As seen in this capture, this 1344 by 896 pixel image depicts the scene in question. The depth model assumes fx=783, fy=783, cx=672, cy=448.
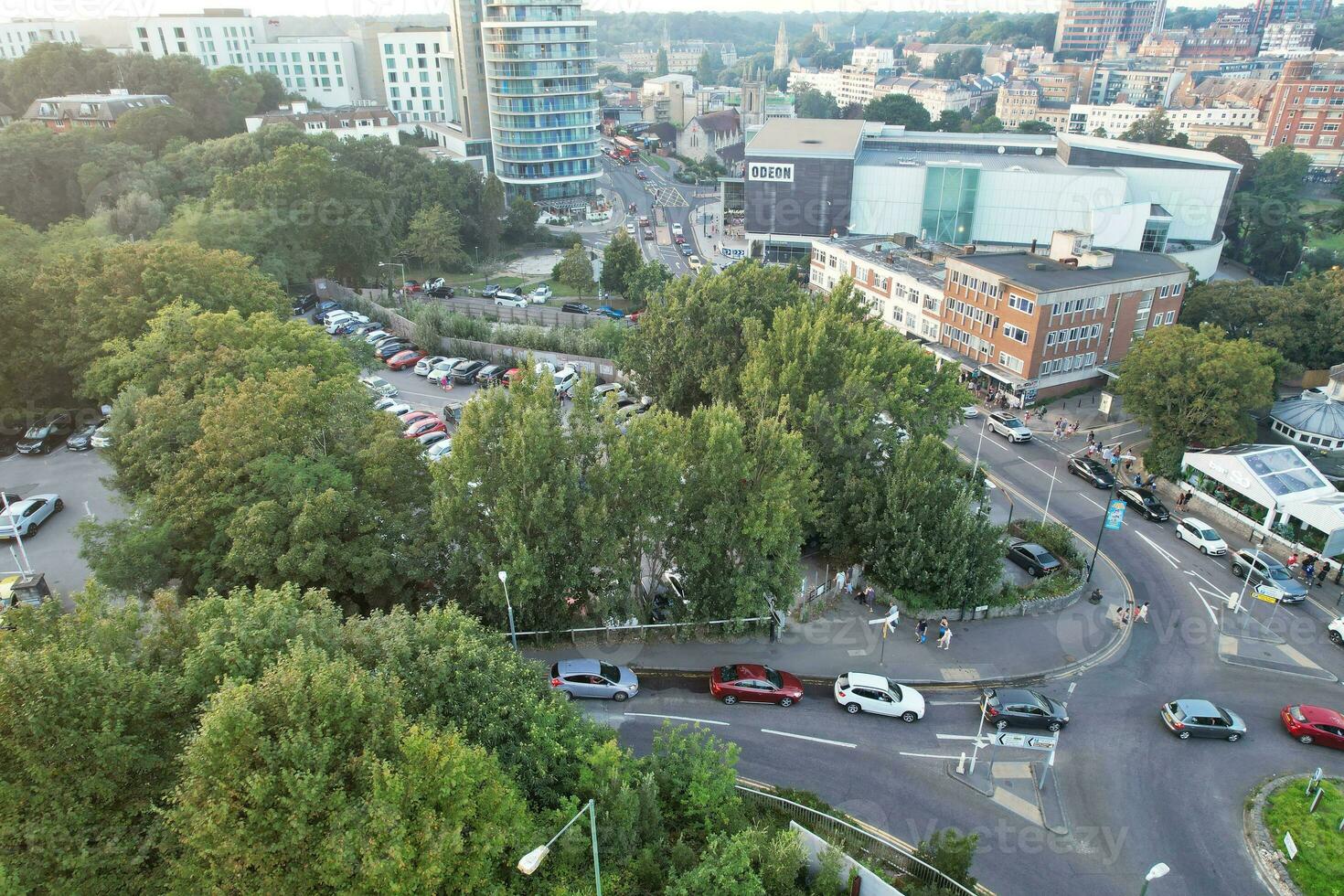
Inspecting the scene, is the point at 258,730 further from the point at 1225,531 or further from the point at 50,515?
the point at 1225,531

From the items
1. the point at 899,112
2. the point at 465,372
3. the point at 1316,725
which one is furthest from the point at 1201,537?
the point at 899,112

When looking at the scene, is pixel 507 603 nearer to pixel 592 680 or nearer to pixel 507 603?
pixel 507 603

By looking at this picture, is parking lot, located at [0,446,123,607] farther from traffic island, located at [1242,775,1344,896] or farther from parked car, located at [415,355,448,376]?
traffic island, located at [1242,775,1344,896]

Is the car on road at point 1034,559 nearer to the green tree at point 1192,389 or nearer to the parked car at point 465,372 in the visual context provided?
the green tree at point 1192,389

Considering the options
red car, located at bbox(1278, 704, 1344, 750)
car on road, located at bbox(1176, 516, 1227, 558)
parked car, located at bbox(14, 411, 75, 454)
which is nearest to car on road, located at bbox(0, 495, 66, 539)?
parked car, located at bbox(14, 411, 75, 454)

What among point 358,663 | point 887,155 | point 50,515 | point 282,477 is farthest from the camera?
point 887,155

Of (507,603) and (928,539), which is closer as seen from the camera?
(507,603)

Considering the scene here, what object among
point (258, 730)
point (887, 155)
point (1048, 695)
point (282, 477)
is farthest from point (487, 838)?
point (887, 155)

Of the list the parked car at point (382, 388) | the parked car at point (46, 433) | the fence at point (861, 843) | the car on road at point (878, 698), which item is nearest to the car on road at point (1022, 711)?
the car on road at point (878, 698)
